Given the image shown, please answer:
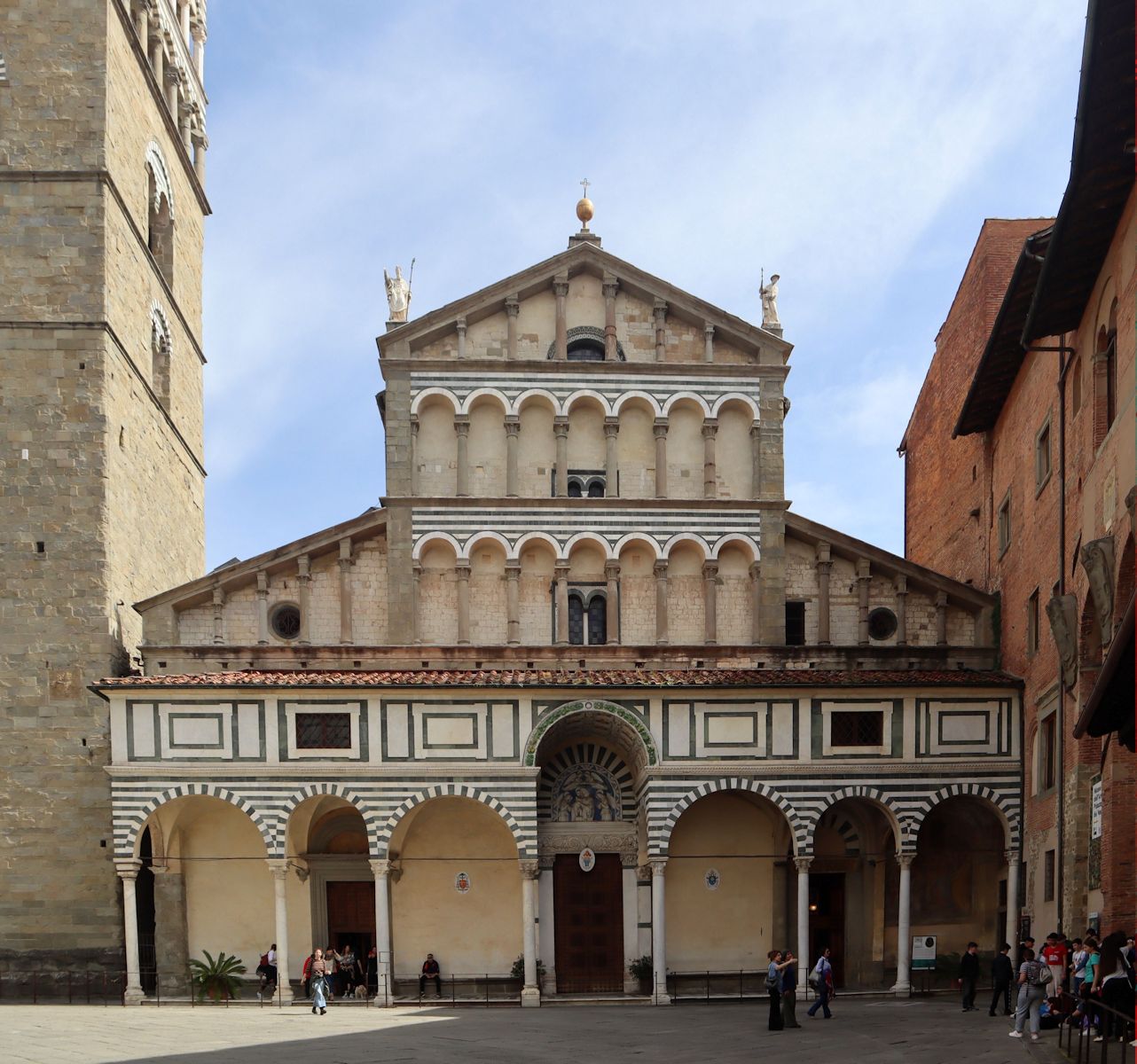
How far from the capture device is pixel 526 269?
30375 millimetres

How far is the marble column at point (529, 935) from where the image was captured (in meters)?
27.3


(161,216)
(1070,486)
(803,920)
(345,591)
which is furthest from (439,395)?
(1070,486)

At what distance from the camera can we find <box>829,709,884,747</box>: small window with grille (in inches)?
1100

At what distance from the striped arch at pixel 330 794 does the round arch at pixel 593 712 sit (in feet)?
9.59

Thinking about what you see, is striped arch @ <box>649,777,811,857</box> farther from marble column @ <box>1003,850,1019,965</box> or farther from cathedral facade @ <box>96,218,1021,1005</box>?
marble column @ <box>1003,850,1019,965</box>

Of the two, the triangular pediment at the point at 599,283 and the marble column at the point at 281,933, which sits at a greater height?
the triangular pediment at the point at 599,283

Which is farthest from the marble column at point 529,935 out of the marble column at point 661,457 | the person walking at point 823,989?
the marble column at point 661,457

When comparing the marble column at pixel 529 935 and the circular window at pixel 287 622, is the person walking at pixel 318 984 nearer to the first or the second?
the marble column at pixel 529 935

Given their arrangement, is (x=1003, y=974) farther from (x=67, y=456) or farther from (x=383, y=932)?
(x=67, y=456)

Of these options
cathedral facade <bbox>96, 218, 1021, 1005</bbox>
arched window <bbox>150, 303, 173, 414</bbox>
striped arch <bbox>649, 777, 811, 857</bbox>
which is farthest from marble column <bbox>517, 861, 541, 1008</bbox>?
arched window <bbox>150, 303, 173, 414</bbox>

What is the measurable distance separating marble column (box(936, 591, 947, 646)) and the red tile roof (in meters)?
1.15

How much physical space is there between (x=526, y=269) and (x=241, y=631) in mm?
9104

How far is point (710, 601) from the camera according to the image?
97.7 feet

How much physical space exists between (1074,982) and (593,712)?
10921 millimetres
